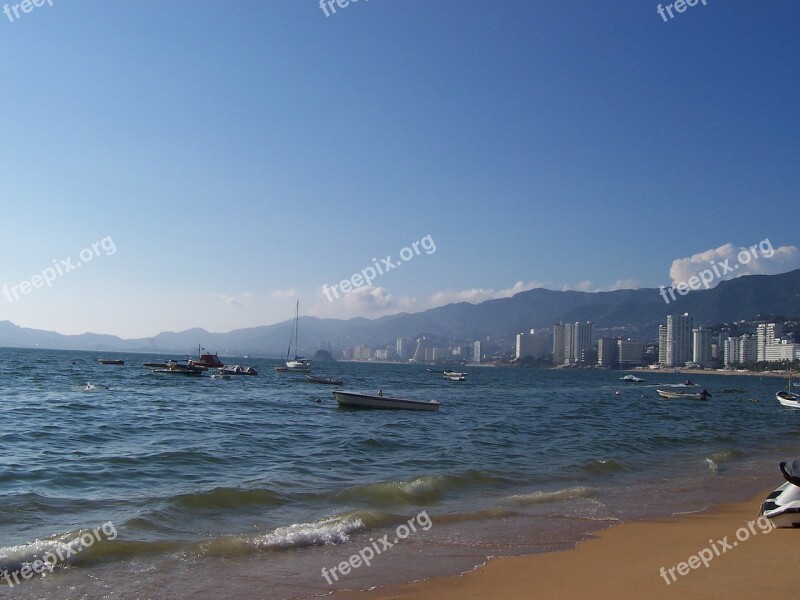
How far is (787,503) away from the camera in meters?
10.1

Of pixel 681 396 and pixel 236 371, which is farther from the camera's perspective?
pixel 236 371

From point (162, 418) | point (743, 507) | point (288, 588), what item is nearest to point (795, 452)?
point (743, 507)

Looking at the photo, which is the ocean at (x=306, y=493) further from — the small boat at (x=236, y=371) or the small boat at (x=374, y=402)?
the small boat at (x=236, y=371)

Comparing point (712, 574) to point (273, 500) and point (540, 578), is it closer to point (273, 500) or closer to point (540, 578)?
point (540, 578)

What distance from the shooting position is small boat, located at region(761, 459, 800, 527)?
10039 mm

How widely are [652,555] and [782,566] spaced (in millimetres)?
1677

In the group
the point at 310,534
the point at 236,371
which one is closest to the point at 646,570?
the point at 310,534

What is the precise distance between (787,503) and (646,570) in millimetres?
3435

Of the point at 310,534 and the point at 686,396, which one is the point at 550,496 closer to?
the point at 310,534


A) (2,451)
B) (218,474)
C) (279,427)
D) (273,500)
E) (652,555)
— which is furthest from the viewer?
(279,427)

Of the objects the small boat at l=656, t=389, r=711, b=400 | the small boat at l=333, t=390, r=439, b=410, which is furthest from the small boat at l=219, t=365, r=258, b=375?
the small boat at l=656, t=389, r=711, b=400

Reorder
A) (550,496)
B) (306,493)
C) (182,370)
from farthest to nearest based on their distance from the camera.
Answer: (182,370) < (550,496) < (306,493)

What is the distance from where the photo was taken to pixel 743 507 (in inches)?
522

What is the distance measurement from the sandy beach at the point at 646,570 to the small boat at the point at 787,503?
213mm
